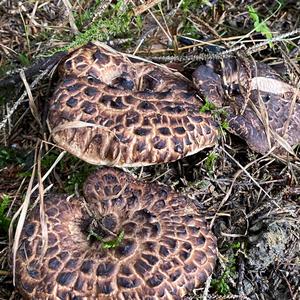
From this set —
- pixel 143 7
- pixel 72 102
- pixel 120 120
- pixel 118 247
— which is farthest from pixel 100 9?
pixel 118 247

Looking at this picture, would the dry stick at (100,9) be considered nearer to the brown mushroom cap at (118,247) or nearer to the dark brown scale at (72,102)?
the dark brown scale at (72,102)

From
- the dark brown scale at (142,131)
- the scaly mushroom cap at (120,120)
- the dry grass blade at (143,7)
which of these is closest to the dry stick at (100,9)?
the dry grass blade at (143,7)

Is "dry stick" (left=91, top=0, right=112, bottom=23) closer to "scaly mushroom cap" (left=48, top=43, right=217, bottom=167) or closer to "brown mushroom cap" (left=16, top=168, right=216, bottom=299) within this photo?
"scaly mushroom cap" (left=48, top=43, right=217, bottom=167)

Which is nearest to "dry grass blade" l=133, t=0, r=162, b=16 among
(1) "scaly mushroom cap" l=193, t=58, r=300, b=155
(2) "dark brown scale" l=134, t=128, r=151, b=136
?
(1) "scaly mushroom cap" l=193, t=58, r=300, b=155

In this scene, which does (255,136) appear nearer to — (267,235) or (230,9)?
(267,235)

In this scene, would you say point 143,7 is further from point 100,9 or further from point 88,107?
point 88,107

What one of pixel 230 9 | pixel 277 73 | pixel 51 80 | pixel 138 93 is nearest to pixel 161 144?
pixel 138 93
